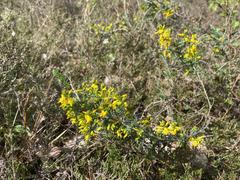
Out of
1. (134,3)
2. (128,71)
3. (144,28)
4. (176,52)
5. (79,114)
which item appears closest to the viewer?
(79,114)

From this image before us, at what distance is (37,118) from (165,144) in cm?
95

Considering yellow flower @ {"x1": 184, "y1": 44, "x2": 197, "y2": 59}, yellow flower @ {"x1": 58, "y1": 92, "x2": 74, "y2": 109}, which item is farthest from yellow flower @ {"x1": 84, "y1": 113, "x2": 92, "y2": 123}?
yellow flower @ {"x1": 184, "y1": 44, "x2": 197, "y2": 59}

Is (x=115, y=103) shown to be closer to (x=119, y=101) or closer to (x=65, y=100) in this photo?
(x=119, y=101)

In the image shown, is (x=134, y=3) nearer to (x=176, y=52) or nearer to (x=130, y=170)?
(x=176, y=52)

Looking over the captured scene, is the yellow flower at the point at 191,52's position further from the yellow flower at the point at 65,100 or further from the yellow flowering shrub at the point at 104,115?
the yellow flower at the point at 65,100

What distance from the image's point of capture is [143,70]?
3.26 m

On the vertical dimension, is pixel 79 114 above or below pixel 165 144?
above

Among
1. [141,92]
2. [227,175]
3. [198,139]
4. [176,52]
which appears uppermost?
[176,52]

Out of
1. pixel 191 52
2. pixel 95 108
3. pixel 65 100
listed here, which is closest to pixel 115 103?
pixel 95 108

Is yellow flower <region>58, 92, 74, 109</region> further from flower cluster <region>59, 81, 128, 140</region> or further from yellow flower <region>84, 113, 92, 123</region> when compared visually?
yellow flower <region>84, 113, 92, 123</region>

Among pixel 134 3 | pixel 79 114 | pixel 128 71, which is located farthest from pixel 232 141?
pixel 134 3

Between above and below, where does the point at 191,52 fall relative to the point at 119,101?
above

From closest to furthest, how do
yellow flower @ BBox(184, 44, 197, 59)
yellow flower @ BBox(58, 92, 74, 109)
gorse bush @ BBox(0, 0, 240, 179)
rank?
yellow flower @ BBox(58, 92, 74, 109)
gorse bush @ BBox(0, 0, 240, 179)
yellow flower @ BBox(184, 44, 197, 59)

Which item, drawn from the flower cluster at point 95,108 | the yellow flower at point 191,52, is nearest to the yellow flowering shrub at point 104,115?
the flower cluster at point 95,108
